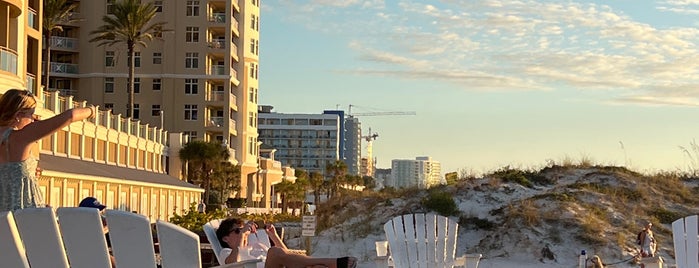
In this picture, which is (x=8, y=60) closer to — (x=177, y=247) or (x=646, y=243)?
(x=646, y=243)

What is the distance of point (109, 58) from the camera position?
198ft

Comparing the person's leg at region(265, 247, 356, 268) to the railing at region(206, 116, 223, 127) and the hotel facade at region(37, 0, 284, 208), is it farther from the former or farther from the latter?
the railing at region(206, 116, 223, 127)

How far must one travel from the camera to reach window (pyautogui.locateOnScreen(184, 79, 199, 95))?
60344 millimetres

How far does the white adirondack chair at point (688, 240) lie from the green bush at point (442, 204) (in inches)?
628

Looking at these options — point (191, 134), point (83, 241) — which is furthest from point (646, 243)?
point (191, 134)

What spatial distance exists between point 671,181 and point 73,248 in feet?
88.7

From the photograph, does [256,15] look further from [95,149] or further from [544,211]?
[544,211]

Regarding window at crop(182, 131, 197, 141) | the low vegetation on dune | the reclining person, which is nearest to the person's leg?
the reclining person

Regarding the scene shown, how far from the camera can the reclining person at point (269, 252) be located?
6824mm

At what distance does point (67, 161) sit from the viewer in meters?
35.3

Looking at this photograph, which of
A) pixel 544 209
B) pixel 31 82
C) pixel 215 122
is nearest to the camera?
pixel 544 209

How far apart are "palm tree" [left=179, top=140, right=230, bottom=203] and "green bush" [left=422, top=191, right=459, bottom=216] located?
29.4 metres

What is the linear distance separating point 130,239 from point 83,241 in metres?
0.20

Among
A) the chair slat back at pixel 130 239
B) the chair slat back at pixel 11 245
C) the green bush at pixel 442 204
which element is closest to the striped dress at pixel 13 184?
the chair slat back at pixel 11 245
